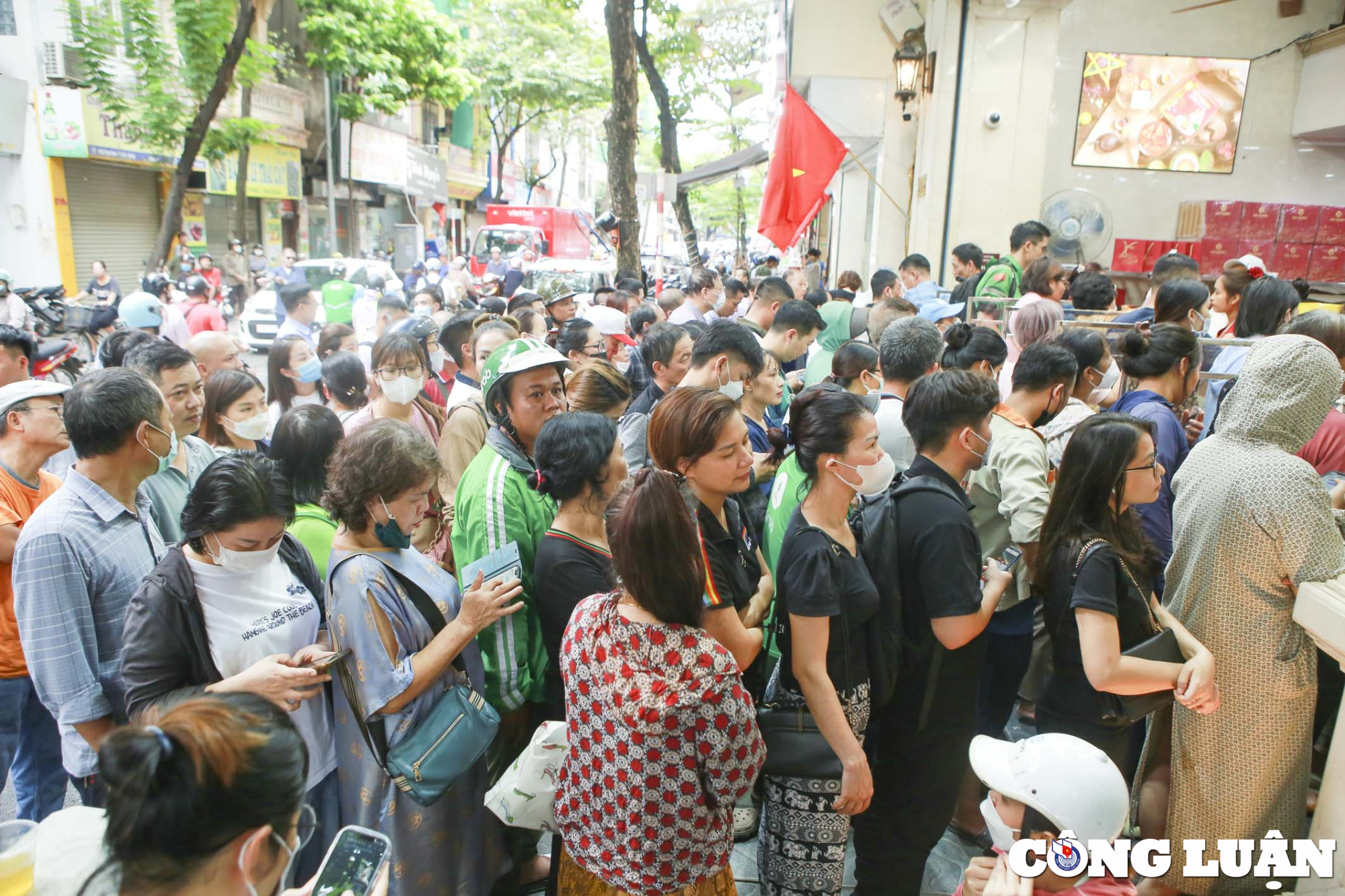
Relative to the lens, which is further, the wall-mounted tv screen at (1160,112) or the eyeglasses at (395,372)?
the wall-mounted tv screen at (1160,112)

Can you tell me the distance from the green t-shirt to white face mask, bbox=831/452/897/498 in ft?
5.28

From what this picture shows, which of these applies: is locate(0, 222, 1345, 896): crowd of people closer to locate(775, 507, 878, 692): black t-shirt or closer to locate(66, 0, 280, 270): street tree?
locate(775, 507, 878, 692): black t-shirt

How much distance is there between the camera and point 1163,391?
12.4 ft

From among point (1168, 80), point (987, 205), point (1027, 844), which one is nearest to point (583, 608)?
point (1027, 844)

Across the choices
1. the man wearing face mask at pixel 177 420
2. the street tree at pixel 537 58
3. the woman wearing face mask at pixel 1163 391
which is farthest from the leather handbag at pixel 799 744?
the street tree at pixel 537 58

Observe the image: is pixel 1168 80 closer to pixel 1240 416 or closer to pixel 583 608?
pixel 1240 416

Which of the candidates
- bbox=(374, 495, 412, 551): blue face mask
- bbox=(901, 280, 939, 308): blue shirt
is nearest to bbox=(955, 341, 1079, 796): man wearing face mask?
bbox=(374, 495, 412, 551): blue face mask

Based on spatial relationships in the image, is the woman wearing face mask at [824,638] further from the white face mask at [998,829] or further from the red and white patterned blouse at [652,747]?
the white face mask at [998,829]

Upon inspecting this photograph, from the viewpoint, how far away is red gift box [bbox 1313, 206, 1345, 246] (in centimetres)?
1066

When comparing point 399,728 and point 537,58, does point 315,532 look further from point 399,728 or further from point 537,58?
point 537,58

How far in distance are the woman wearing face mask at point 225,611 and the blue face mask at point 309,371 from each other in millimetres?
2929

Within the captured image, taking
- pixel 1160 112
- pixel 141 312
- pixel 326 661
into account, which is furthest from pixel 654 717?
pixel 1160 112

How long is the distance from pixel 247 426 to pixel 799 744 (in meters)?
2.70

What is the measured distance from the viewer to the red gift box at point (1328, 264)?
422 inches
